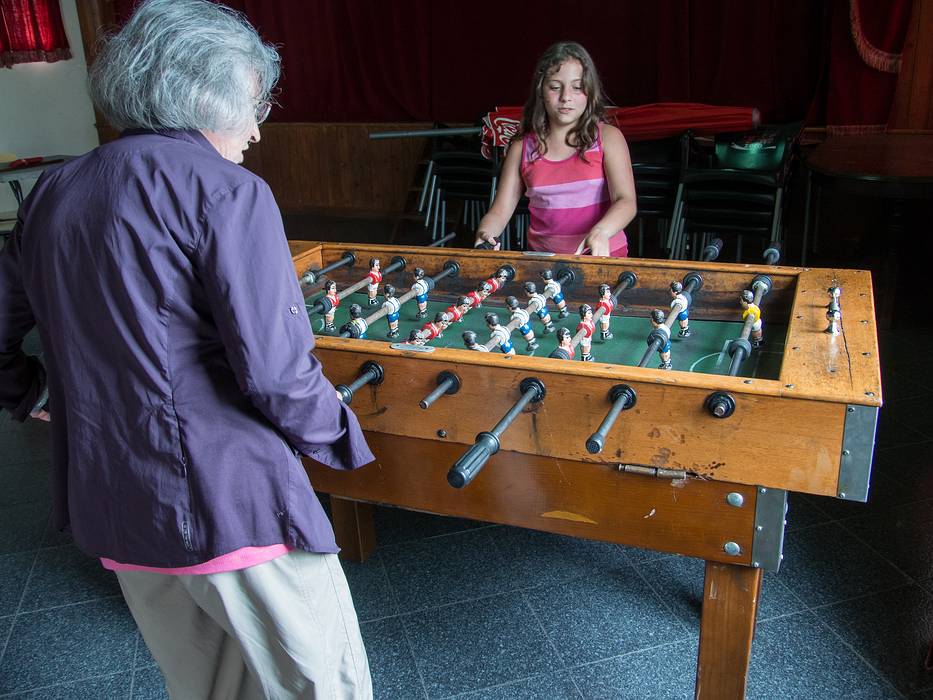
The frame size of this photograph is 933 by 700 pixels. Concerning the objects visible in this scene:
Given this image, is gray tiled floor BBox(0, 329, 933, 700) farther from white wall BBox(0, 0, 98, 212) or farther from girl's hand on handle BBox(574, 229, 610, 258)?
white wall BBox(0, 0, 98, 212)

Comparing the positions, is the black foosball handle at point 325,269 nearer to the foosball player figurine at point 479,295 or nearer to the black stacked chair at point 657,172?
the foosball player figurine at point 479,295

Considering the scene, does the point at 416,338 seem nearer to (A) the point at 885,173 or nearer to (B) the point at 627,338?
(B) the point at 627,338

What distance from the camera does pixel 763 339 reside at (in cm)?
191

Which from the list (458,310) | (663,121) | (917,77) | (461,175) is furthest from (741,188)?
(458,310)

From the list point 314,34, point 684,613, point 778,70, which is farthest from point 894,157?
point 314,34

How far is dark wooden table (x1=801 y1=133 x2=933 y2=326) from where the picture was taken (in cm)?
338

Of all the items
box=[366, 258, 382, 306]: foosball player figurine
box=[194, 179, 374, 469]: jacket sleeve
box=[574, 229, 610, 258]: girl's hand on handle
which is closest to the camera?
box=[194, 179, 374, 469]: jacket sleeve

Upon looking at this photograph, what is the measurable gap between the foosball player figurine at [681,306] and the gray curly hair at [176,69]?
1106 mm

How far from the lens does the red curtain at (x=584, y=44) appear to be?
4.75m

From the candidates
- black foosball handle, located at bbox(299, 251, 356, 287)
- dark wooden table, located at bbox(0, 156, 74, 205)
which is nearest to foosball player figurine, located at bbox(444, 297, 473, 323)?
black foosball handle, located at bbox(299, 251, 356, 287)

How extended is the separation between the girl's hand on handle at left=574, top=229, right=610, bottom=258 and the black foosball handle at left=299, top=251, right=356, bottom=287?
2.25 feet

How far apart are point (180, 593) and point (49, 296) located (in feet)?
1.76

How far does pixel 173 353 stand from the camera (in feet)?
3.89

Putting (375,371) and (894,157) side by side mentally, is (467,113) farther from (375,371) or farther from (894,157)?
(375,371)
